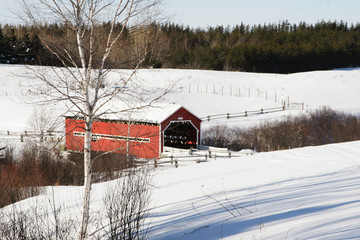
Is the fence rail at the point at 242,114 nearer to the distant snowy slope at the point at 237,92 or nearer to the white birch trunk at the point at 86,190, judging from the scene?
the distant snowy slope at the point at 237,92

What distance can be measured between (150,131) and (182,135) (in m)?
4.67

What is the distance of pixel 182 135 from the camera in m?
27.9

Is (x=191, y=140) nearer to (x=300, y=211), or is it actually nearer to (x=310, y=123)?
(x=310, y=123)

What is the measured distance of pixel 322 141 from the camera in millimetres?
31391

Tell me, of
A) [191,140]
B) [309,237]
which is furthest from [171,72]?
[309,237]

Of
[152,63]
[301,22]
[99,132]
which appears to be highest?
[301,22]

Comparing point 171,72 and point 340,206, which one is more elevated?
point 171,72

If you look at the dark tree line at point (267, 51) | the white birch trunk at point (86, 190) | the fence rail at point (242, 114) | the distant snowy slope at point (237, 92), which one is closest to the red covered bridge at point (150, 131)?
the distant snowy slope at point (237, 92)

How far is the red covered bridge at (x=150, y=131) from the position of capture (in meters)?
23.9

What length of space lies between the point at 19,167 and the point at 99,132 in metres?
8.99

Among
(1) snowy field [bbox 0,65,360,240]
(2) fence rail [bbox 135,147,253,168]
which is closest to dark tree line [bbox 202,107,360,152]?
(2) fence rail [bbox 135,147,253,168]

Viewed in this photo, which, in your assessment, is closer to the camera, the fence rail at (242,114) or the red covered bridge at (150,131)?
the red covered bridge at (150,131)

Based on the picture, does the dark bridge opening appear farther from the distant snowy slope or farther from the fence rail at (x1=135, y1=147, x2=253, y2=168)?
the distant snowy slope

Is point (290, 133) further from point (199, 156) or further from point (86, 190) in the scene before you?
point (86, 190)
